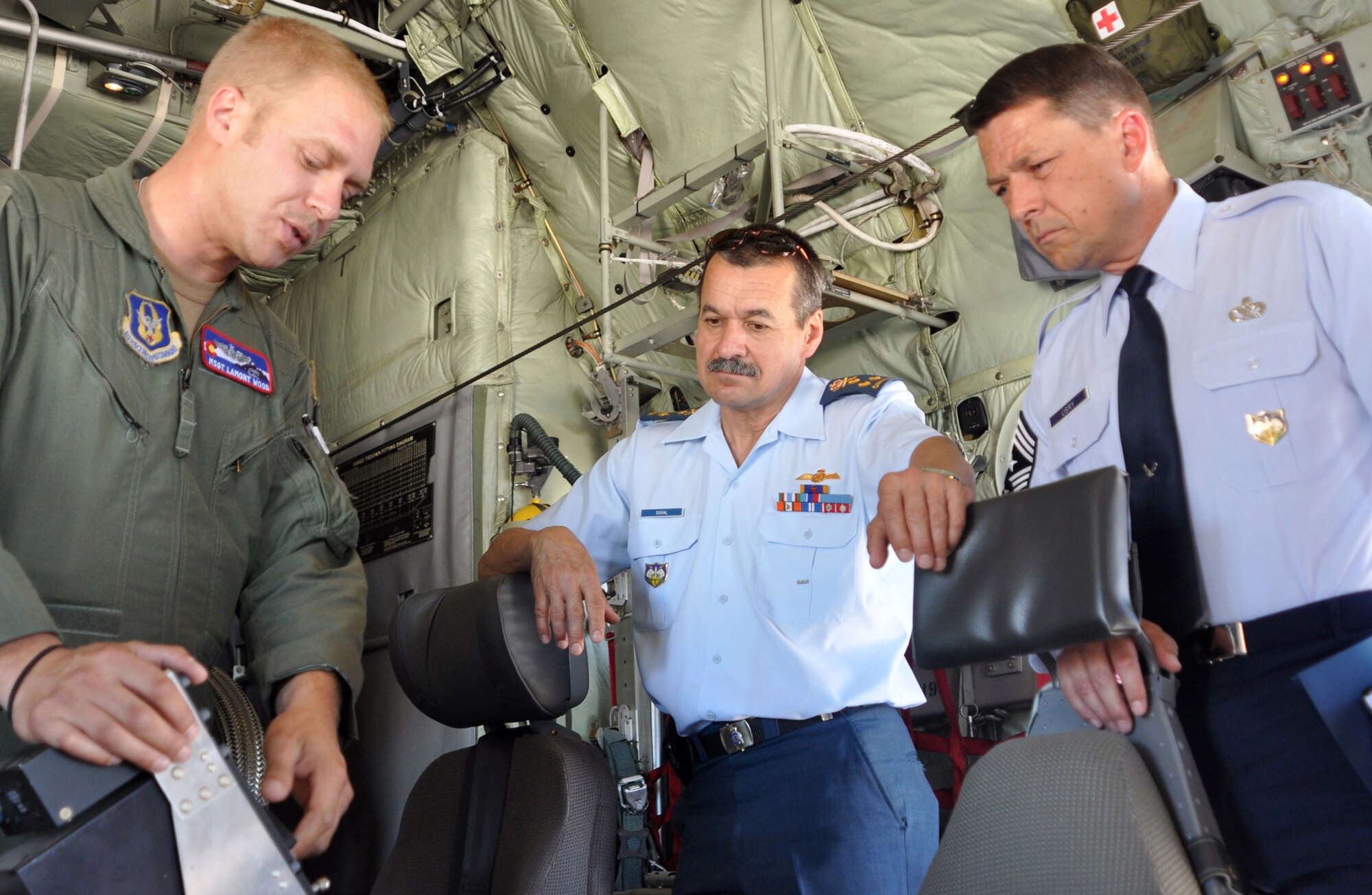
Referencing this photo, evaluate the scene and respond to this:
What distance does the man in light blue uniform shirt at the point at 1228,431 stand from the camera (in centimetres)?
126

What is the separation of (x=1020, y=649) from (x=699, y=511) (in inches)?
47.8

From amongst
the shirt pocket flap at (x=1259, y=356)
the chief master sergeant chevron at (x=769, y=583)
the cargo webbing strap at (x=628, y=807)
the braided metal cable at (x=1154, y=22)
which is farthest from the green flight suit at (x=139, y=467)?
the braided metal cable at (x=1154, y=22)

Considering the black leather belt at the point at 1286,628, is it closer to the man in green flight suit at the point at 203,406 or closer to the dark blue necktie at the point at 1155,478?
the dark blue necktie at the point at 1155,478

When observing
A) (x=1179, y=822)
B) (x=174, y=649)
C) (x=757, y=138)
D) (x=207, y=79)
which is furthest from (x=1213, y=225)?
(x=757, y=138)

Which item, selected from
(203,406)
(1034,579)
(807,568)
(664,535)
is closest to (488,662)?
(664,535)

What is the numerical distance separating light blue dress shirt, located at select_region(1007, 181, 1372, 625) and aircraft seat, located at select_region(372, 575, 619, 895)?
1069 millimetres

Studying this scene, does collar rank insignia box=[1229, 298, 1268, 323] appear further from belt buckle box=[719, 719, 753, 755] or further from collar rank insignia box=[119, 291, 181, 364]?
collar rank insignia box=[119, 291, 181, 364]

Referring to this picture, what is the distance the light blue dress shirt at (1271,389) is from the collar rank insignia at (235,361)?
1655mm

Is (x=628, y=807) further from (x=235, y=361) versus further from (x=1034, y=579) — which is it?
(x=1034, y=579)

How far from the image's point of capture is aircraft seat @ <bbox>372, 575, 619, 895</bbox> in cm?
189

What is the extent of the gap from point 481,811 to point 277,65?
1517 mm

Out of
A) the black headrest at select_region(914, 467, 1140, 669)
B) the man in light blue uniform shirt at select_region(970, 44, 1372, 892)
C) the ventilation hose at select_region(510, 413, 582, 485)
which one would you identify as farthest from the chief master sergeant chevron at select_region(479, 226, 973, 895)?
the ventilation hose at select_region(510, 413, 582, 485)

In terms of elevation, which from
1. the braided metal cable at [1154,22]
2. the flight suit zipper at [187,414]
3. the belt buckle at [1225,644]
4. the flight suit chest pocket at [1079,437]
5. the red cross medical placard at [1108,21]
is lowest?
the belt buckle at [1225,644]

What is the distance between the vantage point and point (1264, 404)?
145cm
